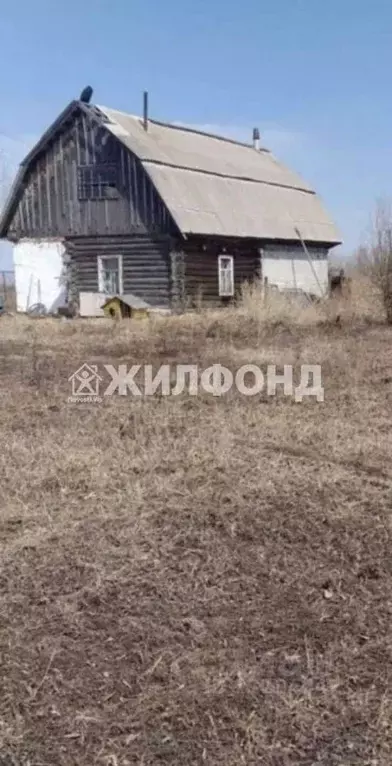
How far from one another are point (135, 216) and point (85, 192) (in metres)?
1.99

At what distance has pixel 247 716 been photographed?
258cm

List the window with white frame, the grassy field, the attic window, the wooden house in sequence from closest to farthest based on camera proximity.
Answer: the grassy field → the wooden house → the attic window → the window with white frame

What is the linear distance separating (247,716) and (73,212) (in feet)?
66.7

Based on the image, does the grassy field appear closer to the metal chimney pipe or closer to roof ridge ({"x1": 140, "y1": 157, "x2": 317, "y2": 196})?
roof ridge ({"x1": 140, "y1": 157, "x2": 317, "y2": 196})

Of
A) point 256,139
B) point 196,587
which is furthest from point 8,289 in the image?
point 196,587

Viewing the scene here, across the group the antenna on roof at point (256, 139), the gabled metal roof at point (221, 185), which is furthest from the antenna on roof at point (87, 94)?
the antenna on roof at point (256, 139)

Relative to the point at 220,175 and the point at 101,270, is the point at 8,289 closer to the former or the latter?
the point at 101,270

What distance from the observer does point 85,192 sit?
845 inches

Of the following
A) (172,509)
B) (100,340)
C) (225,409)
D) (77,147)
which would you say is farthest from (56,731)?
(77,147)

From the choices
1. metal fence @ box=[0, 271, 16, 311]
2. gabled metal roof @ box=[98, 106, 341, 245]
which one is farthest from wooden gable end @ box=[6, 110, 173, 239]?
metal fence @ box=[0, 271, 16, 311]

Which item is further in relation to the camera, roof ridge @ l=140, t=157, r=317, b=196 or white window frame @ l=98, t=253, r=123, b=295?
white window frame @ l=98, t=253, r=123, b=295

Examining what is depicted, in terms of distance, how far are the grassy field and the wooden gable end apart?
13833mm

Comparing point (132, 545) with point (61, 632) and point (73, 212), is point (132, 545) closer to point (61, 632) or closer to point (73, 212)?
point (61, 632)

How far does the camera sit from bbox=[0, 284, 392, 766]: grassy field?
8.29 feet
